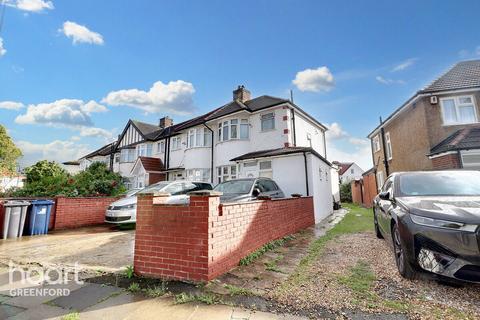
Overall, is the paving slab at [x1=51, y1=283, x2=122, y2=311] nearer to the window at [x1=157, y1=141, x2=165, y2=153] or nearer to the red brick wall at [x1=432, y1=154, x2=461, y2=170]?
the red brick wall at [x1=432, y1=154, x2=461, y2=170]

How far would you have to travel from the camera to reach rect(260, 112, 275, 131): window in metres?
15.3

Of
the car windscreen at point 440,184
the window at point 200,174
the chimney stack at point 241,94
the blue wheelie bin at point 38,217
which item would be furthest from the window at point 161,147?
the car windscreen at point 440,184

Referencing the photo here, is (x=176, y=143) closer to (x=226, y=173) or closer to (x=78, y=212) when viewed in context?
(x=226, y=173)

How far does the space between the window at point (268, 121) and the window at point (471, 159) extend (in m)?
9.50

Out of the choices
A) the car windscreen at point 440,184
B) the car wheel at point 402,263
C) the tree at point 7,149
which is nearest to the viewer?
the car wheel at point 402,263

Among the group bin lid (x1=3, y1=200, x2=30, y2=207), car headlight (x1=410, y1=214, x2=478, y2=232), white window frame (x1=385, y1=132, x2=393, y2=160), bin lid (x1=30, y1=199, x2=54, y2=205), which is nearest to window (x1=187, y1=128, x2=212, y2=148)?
bin lid (x1=30, y1=199, x2=54, y2=205)

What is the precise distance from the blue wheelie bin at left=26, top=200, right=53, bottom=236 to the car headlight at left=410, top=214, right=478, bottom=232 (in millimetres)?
11030

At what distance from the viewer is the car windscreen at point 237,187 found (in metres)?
7.76

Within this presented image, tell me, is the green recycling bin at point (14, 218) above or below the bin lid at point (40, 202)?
below

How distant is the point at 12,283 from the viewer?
12.2ft

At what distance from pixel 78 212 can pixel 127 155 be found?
18.9 meters

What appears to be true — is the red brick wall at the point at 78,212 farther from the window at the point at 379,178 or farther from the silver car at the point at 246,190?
the window at the point at 379,178

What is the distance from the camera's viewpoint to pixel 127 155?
27906 millimetres

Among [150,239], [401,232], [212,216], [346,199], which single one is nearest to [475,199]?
[401,232]
